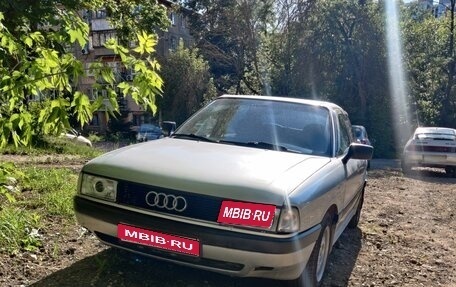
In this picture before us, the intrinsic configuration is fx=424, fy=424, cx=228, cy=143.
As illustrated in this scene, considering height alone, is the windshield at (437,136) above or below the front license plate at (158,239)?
below

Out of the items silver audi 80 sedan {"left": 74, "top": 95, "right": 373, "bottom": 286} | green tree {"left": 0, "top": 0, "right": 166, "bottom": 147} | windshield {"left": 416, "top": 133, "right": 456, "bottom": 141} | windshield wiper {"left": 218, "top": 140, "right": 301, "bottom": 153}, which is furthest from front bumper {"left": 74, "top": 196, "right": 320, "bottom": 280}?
windshield {"left": 416, "top": 133, "right": 456, "bottom": 141}

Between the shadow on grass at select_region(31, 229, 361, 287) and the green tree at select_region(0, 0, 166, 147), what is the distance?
126 cm

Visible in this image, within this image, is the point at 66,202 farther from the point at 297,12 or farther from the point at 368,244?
the point at 297,12

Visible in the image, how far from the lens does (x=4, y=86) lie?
239 cm

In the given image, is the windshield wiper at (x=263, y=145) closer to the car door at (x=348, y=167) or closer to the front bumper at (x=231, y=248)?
the car door at (x=348, y=167)

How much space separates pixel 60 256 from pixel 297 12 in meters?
25.6

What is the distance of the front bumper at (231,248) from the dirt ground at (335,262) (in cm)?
53

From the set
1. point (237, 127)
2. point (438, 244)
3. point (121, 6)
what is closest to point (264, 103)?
point (237, 127)

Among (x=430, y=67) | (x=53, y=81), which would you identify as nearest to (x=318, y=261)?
(x=53, y=81)

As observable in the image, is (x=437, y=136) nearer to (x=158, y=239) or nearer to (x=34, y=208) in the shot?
(x=34, y=208)

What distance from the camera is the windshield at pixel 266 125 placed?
395cm

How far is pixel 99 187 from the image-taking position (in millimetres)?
3229

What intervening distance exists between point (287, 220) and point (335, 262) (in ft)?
5.97

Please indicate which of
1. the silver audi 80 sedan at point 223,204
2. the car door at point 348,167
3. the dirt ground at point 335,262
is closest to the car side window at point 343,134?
the car door at point 348,167
